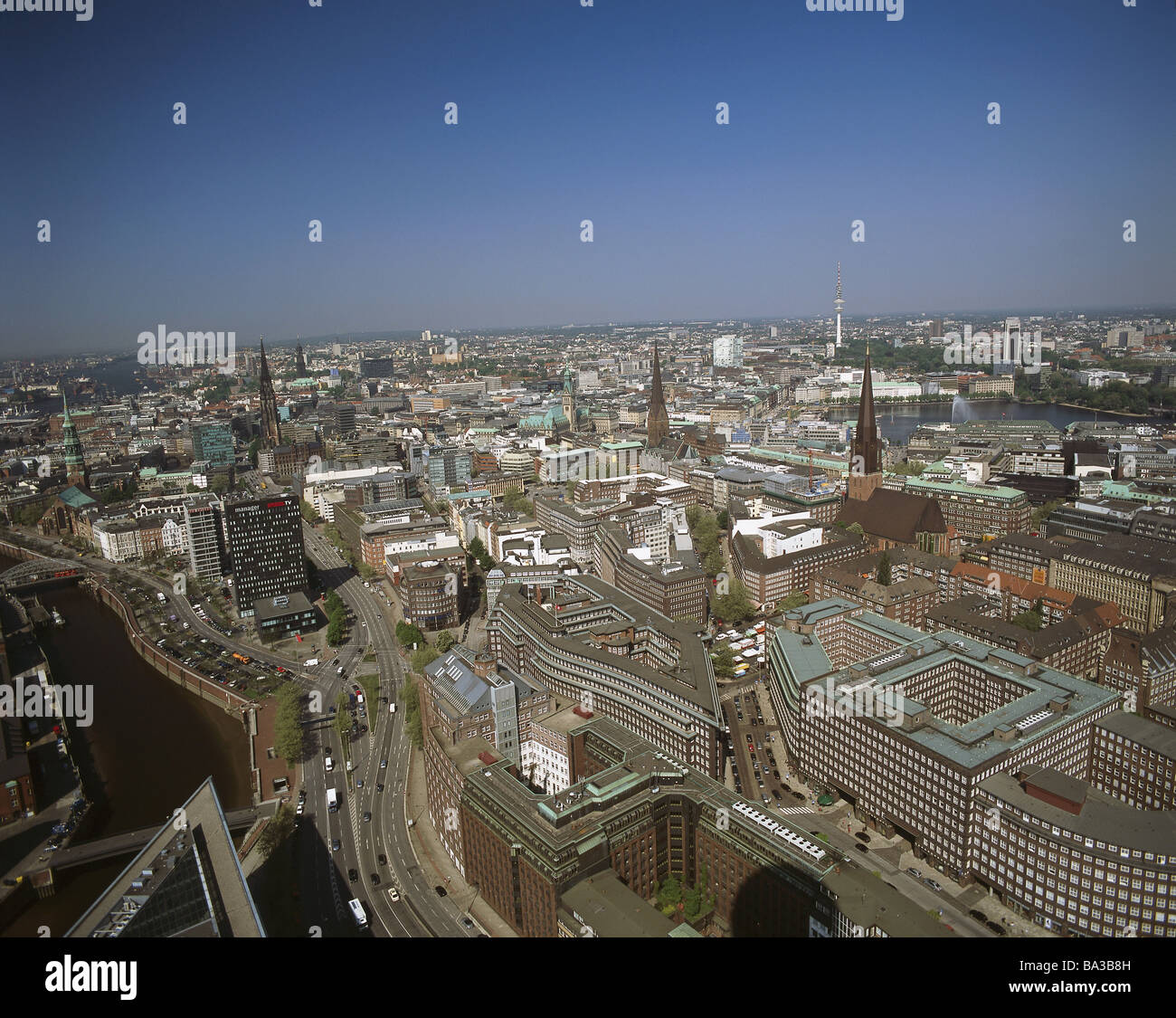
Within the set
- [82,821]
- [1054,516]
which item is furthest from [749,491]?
[82,821]

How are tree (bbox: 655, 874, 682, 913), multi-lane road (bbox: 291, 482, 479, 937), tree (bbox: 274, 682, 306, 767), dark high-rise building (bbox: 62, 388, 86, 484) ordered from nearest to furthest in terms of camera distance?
tree (bbox: 655, 874, 682, 913)
multi-lane road (bbox: 291, 482, 479, 937)
tree (bbox: 274, 682, 306, 767)
dark high-rise building (bbox: 62, 388, 86, 484)

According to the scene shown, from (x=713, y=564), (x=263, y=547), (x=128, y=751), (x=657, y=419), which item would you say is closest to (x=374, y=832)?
(x=128, y=751)

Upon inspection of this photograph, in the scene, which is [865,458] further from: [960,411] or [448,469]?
[960,411]

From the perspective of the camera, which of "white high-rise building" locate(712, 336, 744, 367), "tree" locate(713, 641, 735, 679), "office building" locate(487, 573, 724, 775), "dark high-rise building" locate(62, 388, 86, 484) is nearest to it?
"office building" locate(487, 573, 724, 775)

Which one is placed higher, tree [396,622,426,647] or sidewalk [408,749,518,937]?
tree [396,622,426,647]

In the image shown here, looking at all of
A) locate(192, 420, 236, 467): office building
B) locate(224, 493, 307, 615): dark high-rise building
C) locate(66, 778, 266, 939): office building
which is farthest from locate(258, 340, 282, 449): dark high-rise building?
locate(66, 778, 266, 939): office building

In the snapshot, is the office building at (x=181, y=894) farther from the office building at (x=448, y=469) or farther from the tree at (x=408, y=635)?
the office building at (x=448, y=469)

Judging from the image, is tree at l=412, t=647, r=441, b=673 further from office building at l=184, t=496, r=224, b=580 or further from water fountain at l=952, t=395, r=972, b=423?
water fountain at l=952, t=395, r=972, b=423
